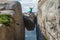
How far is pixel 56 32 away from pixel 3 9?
2.36 meters

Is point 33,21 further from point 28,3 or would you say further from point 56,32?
point 56,32

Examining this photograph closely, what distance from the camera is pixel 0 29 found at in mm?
3902

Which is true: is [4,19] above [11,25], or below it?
above

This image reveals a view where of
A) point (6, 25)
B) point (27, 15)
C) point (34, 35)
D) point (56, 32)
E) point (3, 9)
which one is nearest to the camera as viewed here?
point (56, 32)

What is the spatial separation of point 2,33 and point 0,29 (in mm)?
90

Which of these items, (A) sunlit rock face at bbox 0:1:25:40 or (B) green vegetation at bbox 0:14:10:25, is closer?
(A) sunlit rock face at bbox 0:1:25:40

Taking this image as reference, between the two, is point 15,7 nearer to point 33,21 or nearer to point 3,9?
point 3,9

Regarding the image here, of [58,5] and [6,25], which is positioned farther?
[6,25]

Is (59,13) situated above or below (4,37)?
above

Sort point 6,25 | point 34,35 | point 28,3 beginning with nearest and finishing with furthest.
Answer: point 6,25
point 34,35
point 28,3

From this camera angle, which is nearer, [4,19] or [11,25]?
[4,19]

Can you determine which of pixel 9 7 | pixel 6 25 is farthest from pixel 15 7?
pixel 6 25

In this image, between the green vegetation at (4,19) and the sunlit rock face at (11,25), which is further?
the green vegetation at (4,19)

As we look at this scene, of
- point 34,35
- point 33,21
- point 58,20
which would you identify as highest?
point 58,20
